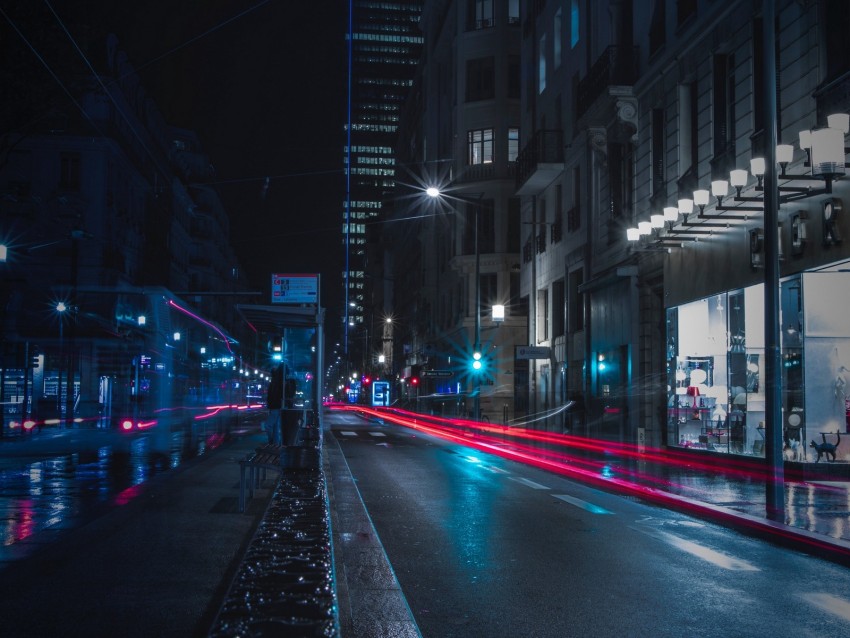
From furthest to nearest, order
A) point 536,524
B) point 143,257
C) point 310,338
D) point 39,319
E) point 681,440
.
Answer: point 143,257, point 39,319, point 681,440, point 310,338, point 536,524

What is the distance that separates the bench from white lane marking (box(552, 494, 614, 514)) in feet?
13.7

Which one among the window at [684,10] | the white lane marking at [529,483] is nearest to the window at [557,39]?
the window at [684,10]

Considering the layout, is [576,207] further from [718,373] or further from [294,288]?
[294,288]

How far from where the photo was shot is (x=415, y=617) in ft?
20.4

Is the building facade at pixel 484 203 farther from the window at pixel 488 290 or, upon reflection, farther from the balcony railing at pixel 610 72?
the balcony railing at pixel 610 72

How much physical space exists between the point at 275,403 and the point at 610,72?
15.8 metres

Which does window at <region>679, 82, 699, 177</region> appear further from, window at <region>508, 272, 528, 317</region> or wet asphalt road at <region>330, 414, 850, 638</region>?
window at <region>508, 272, 528, 317</region>

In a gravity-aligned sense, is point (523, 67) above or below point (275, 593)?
above

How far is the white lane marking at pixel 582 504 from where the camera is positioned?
12.3 meters

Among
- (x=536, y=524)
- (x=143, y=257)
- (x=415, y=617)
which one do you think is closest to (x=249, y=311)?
(x=536, y=524)

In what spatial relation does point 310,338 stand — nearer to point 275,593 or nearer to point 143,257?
point 275,593

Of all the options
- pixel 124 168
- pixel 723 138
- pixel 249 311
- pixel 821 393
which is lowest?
pixel 821 393

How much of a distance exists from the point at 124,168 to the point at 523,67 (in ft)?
86.7

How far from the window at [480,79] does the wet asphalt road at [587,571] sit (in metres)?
45.2
